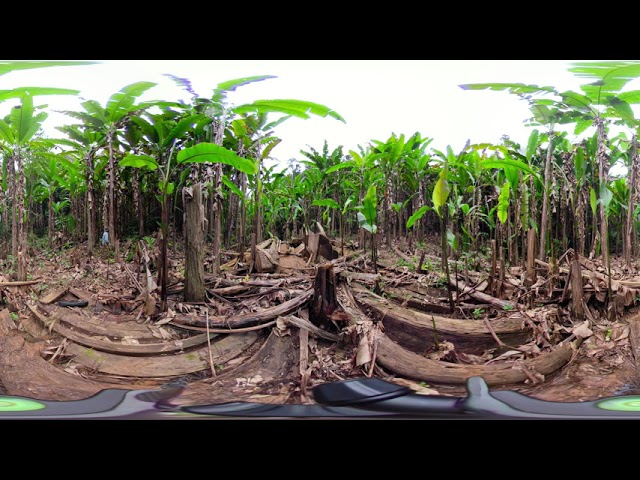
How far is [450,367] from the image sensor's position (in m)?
1.51

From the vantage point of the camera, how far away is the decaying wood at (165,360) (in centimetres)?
151

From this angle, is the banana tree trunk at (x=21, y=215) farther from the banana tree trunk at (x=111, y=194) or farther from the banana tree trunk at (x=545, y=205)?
the banana tree trunk at (x=545, y=205)

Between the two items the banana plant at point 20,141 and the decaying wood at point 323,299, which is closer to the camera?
the decaying wood at point 323,299

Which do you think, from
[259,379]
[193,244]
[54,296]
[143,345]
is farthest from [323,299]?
[54,296]

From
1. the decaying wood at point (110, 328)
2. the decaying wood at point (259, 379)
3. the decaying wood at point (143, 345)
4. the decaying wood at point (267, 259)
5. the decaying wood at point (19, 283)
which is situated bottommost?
the decaying wood at point (259, 379)

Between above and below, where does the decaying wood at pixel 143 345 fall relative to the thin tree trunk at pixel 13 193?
below

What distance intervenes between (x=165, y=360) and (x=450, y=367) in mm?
876

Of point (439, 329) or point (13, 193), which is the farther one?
point (13, 193)

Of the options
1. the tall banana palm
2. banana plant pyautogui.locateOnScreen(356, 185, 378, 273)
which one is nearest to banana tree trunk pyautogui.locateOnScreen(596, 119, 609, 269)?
banana plant pyautogui.locateOnScreen(356, 185, 378, 273)

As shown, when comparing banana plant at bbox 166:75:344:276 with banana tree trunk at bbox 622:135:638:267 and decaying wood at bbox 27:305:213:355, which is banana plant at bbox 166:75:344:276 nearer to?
decaying wood at bbox 27:305:213:355

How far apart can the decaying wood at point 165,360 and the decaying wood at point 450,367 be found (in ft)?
1.37

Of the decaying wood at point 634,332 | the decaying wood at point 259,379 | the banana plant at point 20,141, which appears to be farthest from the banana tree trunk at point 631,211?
the banana plant at point 20,141

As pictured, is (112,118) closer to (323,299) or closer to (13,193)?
(13,193)

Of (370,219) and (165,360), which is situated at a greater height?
(370,219)
